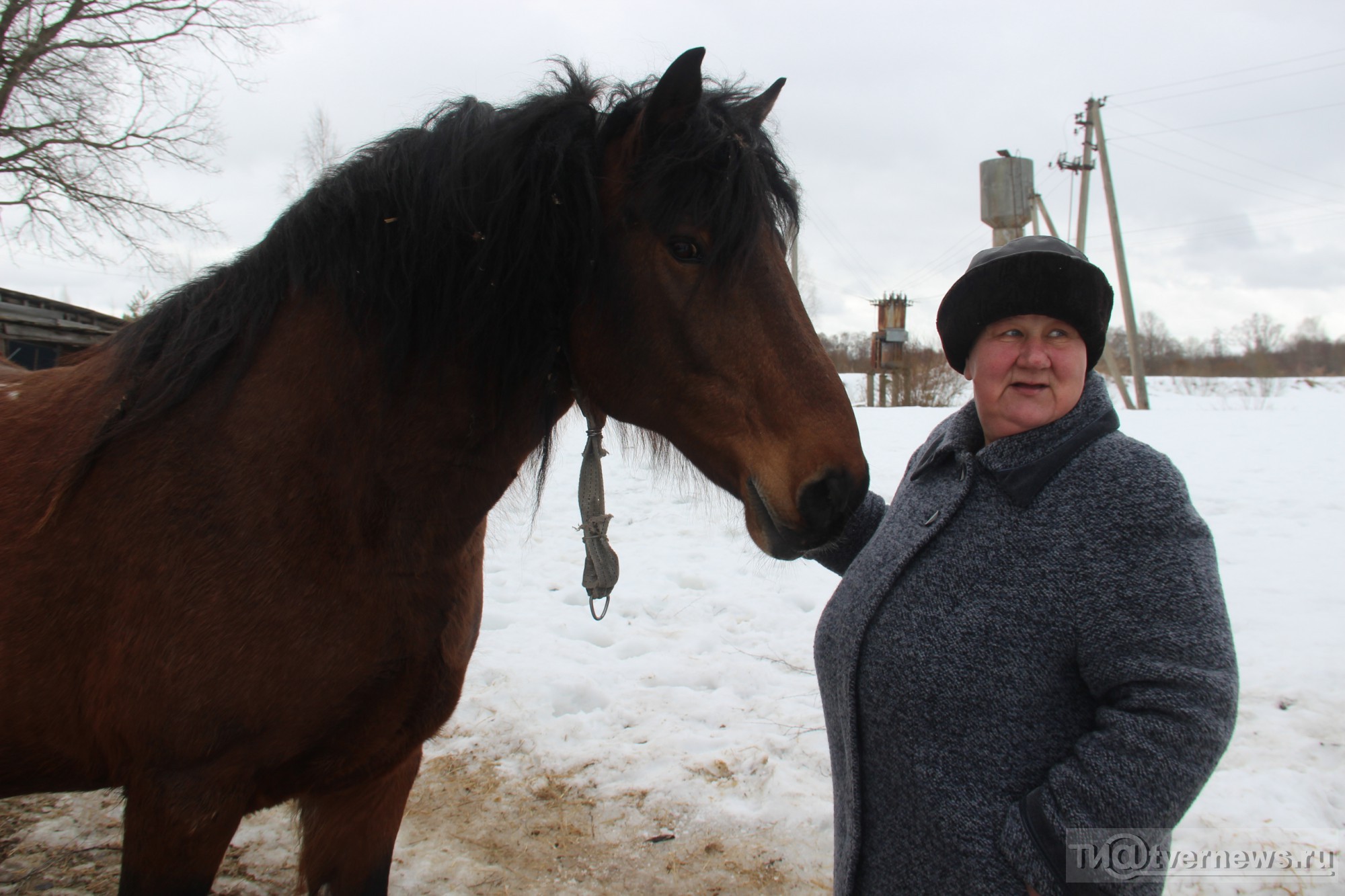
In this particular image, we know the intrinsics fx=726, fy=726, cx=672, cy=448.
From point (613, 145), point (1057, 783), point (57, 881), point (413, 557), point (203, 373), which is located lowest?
point (57, 881)

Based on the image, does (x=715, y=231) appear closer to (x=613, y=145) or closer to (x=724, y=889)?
(x=613, y=145)

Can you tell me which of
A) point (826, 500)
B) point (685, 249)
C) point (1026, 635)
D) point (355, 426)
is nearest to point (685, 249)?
point (685, 249)

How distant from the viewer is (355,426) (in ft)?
5.34

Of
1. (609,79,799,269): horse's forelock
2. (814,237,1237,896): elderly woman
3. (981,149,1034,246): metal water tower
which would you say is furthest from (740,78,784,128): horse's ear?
(981,149,1034,246): metal water tower

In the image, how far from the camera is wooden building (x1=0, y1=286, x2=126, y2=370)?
168 inches

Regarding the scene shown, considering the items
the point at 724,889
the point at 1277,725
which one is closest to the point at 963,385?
the point at 1277,725

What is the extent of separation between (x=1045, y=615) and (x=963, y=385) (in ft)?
70.7

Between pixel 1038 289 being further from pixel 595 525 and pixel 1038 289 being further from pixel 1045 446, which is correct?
pixel 595 525

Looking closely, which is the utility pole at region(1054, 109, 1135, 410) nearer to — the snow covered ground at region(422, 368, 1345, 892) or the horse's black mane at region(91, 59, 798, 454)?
the snow covered ground at region(422, 368, 1345, 892)

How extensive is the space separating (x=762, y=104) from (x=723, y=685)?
3023 mm

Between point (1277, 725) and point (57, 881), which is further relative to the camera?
point (1277, 725)

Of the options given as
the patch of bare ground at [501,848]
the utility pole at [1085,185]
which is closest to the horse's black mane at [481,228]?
the patch of bare ground at [501,848]

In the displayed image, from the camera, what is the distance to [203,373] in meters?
1.69

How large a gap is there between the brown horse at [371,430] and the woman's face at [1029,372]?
28 centimetres
